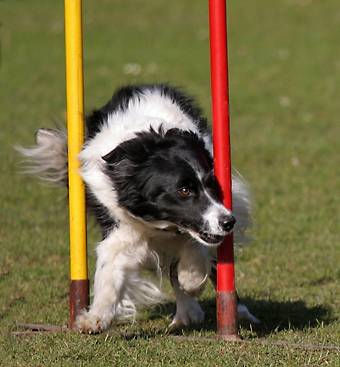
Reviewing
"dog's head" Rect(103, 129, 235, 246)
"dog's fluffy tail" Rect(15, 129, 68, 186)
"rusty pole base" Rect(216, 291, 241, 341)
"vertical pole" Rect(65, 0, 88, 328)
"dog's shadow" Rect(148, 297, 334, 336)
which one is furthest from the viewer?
"dog's fluffy tail" Rect(15, 129, 68, 186)

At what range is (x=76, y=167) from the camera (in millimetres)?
6141

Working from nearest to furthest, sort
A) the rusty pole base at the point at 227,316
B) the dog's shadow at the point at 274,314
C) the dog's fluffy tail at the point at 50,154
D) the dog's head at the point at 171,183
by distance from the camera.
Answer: the dog's head at the point at 171,183 < the rusty pole base at the point at 227,316 < the dog's shadow at the point at 274,314 < the dog's fluffy tail at the point at 50,154

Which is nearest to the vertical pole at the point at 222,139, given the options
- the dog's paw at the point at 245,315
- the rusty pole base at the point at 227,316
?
the rusty pole base at the point at 227,316

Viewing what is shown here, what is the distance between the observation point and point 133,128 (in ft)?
20.0

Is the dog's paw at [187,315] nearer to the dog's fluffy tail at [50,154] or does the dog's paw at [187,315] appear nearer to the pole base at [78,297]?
the pole base at [78,297]

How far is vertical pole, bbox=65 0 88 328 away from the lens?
20.0 ft

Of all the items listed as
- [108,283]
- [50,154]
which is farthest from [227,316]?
[50,154]

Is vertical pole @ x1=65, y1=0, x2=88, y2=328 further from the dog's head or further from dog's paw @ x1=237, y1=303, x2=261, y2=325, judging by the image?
dog's paw @ x1=237, y1=303, x2=261, y2=325

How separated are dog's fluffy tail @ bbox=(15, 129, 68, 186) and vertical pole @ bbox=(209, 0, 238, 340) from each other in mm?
1780

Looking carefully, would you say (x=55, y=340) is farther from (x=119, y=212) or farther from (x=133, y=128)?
(x=133, y=128)

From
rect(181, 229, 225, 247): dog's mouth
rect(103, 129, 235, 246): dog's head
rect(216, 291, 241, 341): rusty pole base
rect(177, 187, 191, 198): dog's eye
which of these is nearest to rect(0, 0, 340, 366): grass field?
rect(216, 291, 241, 341): rusty pole base

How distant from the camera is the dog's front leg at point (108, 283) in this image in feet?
19.2

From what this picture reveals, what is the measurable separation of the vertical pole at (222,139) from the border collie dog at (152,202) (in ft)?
0.32

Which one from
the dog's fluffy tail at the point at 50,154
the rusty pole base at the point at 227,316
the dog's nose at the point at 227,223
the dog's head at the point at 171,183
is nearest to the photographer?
the dog's nose at the point at 227,223
